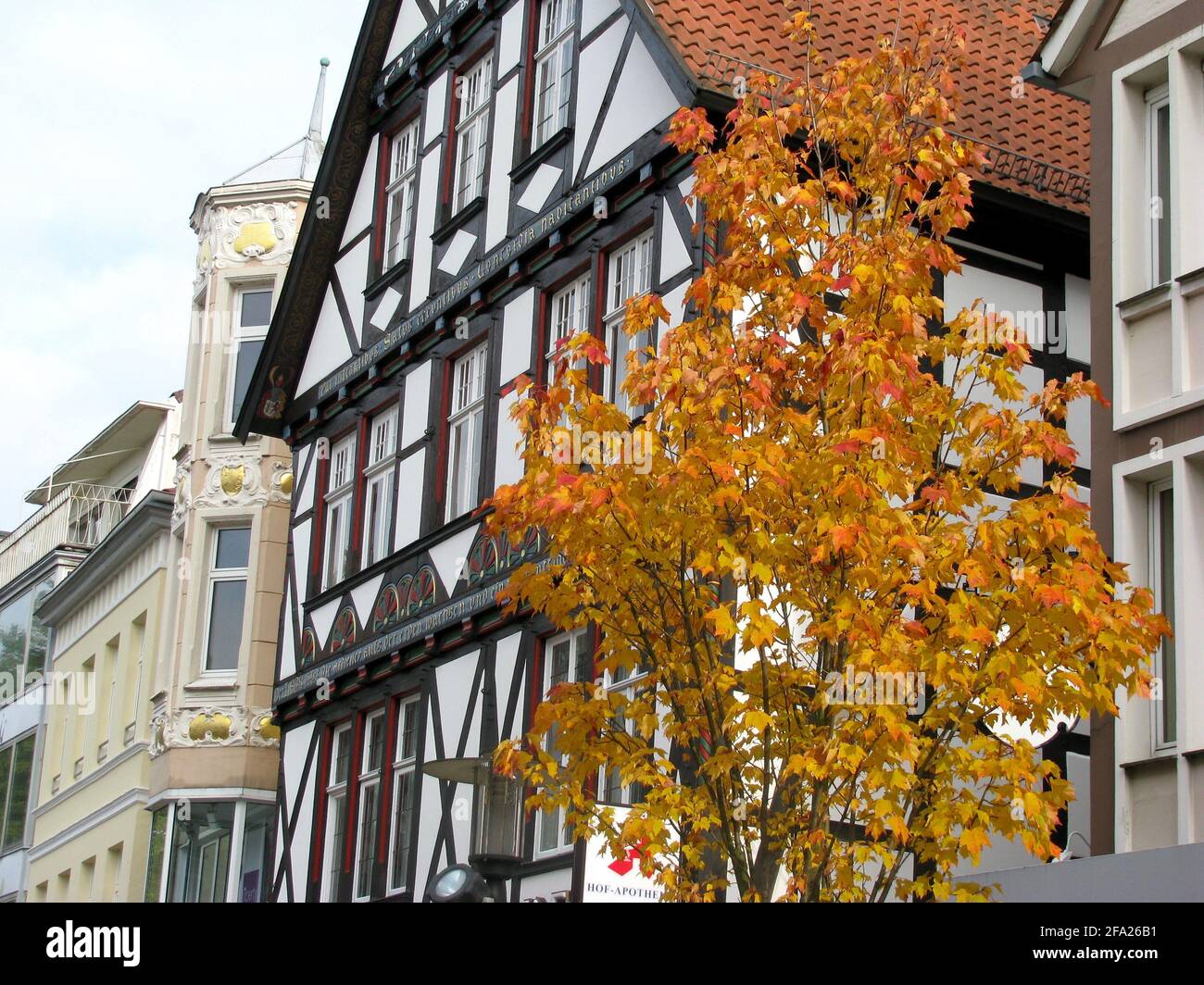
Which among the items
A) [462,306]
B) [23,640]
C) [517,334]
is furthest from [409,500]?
[23,640]

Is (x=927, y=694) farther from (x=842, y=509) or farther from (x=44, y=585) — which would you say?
(x=44, y=585)

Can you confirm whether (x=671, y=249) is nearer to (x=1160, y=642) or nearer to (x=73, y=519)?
(x=1160, y=642)

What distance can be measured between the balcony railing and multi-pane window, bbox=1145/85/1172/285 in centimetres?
2523

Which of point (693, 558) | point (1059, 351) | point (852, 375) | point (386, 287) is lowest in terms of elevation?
point (693, 558)

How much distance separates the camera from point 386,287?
2416cm

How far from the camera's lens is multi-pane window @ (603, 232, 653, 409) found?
1864cm

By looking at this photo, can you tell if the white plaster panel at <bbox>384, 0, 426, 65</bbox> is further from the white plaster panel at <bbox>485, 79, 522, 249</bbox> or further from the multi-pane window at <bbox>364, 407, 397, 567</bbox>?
the multi-pane window at <bbox>364, 407, 397, 567</bbox>

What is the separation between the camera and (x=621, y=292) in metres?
19.2

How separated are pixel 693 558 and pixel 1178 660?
3.99 m

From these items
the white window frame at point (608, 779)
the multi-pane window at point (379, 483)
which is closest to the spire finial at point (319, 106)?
the multi-pane window at point (379, 483)

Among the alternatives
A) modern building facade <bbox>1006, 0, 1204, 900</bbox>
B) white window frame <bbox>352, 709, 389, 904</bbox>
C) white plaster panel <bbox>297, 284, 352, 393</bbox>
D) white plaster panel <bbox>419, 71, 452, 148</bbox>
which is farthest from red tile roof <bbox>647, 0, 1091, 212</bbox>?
white window frame <bbox>352, 709, 389, 904</bbox>

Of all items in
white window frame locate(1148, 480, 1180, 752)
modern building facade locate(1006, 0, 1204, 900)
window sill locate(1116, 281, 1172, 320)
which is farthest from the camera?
window sill locate(1116, 281, 1172, 320)

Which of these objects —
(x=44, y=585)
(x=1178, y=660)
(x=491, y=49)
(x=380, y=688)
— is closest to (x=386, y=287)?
(x=491, y=49)

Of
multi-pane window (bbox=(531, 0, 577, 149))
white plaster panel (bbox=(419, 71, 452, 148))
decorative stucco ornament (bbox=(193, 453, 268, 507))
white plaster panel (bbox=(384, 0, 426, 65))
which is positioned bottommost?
decorative stucco ornament (bbox=(193, 453, 268, 507))
